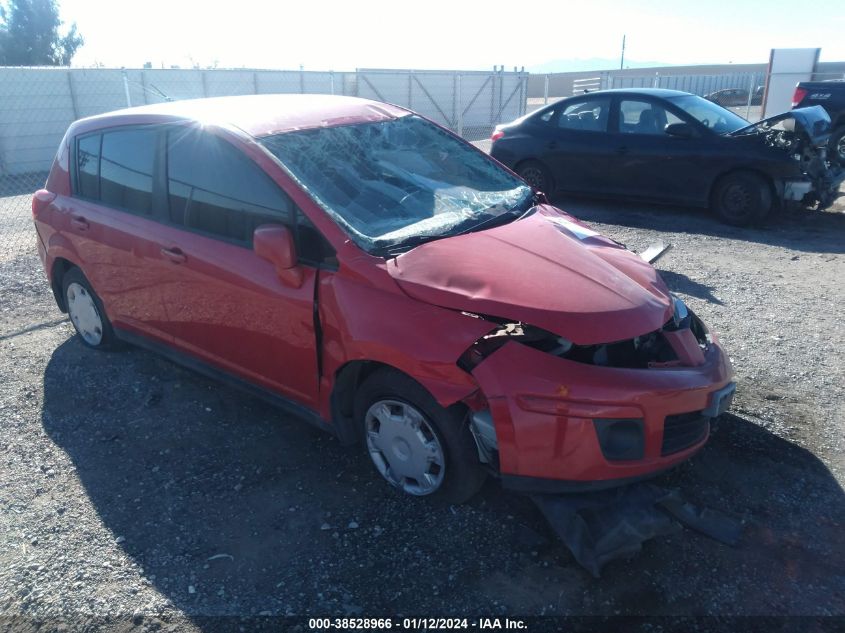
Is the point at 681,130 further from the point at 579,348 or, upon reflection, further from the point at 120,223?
the point at 120,223

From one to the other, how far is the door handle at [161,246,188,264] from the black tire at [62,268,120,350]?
118cm

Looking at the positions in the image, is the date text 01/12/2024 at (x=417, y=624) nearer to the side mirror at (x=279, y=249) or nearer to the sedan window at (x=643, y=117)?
the side mirror at (x=279, y=249)

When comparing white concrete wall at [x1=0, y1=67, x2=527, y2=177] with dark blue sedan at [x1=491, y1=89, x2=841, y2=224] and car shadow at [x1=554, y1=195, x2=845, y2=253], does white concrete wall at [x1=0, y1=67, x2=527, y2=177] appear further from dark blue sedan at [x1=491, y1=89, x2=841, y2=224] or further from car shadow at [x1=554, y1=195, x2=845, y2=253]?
car shadow at [x1=554, y1=195, x2=845, y2=253]

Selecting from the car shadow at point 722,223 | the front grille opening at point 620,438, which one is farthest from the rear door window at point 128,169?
the car shadow at point 722,223

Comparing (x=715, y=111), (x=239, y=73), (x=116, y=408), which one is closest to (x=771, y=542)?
(x=116, y=408)

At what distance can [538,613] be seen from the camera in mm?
2666

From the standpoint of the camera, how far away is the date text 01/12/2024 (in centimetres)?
263

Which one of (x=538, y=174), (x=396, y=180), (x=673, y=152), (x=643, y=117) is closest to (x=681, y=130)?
(x=673, y=152)

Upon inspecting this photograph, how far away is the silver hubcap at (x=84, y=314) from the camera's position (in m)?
4.91

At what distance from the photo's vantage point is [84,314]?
502cm

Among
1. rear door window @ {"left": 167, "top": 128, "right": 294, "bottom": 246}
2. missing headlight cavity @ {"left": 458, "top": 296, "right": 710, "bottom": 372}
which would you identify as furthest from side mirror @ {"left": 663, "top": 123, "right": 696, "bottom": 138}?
rear door window @ {"left": 167, "top": 128, "right": 294, "bottom": 246}

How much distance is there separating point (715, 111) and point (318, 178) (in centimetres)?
730

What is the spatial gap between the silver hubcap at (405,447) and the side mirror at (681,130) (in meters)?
6.82

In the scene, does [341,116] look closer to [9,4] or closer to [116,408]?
[116,408]
